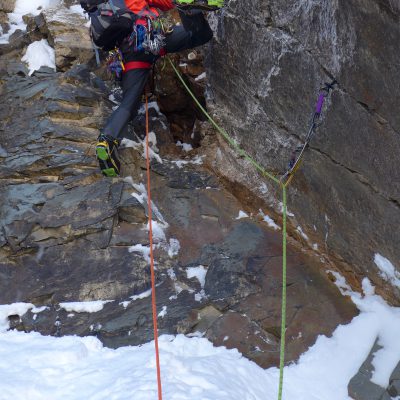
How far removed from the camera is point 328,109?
4426mm

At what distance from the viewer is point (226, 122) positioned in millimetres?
5746

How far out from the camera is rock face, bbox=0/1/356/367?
14.1 feet

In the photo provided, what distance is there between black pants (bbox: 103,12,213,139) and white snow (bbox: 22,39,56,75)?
141 centimetres

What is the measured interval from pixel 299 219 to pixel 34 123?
10.2 feet

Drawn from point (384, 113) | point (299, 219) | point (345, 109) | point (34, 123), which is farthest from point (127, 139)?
point (384, 113)

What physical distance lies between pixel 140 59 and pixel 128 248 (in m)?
2.11

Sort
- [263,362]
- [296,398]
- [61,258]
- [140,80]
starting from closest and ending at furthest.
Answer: [296,398]
[263,362]
[61,258]
[140,80]

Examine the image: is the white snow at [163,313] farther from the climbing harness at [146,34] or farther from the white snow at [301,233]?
the climbing harness at [146,34]

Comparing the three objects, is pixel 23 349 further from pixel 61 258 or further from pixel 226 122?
pixel 226 122

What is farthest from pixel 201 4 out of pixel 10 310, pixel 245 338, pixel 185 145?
pixel 10 310

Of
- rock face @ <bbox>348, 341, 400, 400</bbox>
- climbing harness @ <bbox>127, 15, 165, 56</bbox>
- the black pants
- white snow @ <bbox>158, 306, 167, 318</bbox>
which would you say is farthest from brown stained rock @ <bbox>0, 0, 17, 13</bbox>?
rock face @ <bbox>348, 341, 400, 400</bbox>

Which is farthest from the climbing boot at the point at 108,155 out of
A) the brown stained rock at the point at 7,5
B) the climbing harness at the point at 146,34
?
the brown stained rock at the point at 7,5

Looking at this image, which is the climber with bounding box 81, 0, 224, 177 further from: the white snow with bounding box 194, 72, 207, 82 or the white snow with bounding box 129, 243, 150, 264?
the white snow with bounding box 129, 243, 150, 264

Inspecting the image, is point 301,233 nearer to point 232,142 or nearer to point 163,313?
point 232,142
